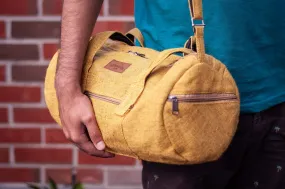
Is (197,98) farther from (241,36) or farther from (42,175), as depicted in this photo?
(42,175)

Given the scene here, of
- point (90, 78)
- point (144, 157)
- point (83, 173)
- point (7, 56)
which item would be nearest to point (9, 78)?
point (7, 56)

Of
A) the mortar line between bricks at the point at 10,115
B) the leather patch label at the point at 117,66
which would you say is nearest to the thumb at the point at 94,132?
the leather patch label at the point at 117,66

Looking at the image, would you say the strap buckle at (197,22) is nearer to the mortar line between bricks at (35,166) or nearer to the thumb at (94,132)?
the thumb at (94,132)

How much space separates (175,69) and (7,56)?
4.47ft

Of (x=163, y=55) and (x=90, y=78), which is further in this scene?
(x=90, y=78)

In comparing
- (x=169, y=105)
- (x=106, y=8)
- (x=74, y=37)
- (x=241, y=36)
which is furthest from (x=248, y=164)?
(x=106, y=8)

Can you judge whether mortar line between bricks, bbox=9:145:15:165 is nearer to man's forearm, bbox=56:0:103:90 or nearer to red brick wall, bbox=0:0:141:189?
red brick wall, bbox=0:0:141:189

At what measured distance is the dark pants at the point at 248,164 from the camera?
1307mm

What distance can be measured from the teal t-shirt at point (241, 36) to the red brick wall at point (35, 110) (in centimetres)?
93

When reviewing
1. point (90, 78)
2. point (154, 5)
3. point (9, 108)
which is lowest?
point (9, 108)

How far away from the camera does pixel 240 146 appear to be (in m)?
1.39

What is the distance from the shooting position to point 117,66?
124cm

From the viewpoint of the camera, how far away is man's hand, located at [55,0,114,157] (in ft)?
3.99

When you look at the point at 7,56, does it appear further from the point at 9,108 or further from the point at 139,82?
the point at 139,82
